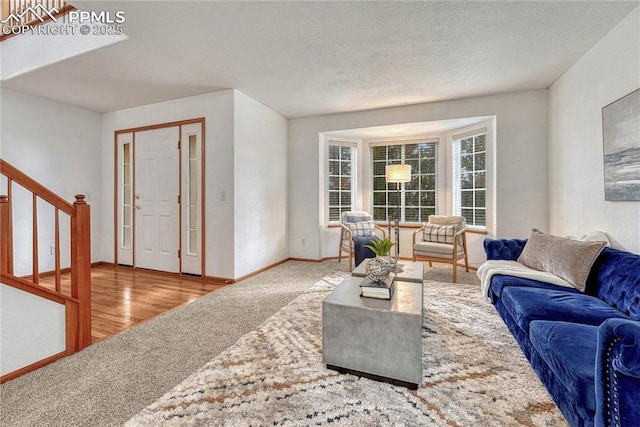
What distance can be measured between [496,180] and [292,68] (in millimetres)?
3089

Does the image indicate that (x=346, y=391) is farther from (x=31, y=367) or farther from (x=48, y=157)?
(x=48, y=157)

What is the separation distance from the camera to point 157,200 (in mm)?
4148

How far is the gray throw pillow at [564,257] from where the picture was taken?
210 cm

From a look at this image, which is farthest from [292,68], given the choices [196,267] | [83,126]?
[83,126]

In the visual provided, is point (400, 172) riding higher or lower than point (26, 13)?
lower

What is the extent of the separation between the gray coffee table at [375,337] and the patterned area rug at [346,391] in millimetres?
68

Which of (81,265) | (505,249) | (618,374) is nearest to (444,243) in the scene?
(505,249)

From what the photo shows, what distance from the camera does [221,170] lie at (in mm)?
3719

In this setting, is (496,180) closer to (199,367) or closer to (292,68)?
(292,68)

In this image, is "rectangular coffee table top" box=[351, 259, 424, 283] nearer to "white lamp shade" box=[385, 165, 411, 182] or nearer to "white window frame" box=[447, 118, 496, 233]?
"white lamp shade" box=[385, 165, 411, 182]

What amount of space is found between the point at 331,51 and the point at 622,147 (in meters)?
2.54

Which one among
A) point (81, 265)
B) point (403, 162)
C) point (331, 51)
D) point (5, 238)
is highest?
point (331, 51)

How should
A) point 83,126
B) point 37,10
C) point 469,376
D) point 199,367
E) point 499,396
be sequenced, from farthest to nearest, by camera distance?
point 83,126 → point 37,10 → point 199,367 → point 469,376 → point 499,396

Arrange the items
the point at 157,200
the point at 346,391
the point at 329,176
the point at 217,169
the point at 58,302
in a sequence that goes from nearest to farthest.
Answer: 1. the point at 346,391
2. the point at 58,302
3. the point at 217,169
4. the point at 157,200
5. the point at 329,176
